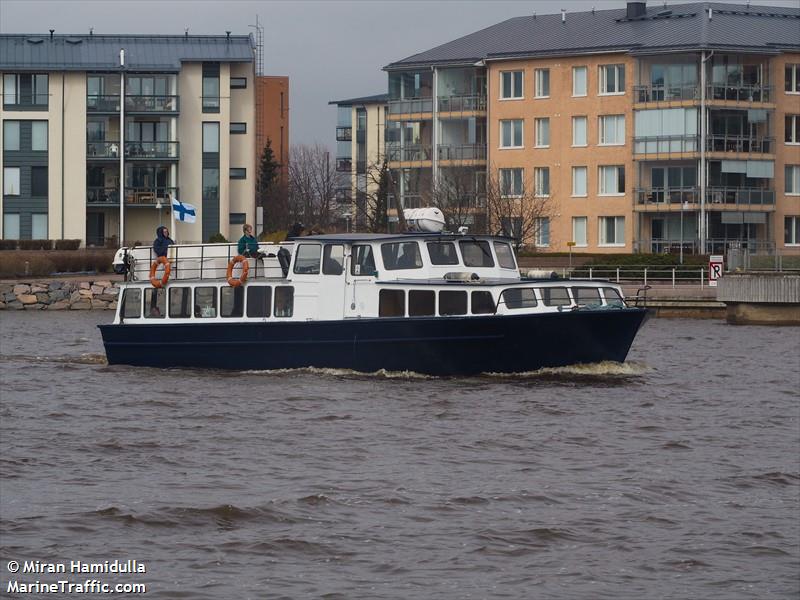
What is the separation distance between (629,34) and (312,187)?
5325 centimetres

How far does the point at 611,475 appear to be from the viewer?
1939 centimetres

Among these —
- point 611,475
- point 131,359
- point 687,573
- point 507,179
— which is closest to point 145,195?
point 507,179

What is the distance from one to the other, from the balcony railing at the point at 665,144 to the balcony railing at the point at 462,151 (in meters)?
8.92

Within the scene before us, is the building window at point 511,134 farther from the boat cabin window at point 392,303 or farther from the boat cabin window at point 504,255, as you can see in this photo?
the boat cabin window at point 392,303

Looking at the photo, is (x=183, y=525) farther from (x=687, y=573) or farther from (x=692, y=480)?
(x=692, y=480)

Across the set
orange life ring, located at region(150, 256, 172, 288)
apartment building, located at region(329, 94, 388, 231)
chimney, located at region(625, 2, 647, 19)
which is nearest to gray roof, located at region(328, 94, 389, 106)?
apartment building, located at region(329, 94, 388, 231)

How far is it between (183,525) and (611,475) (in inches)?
232

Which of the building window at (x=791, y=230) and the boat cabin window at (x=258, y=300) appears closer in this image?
the boat cabin window at (x=258, y=300)

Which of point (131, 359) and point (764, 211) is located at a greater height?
point (764, 211)

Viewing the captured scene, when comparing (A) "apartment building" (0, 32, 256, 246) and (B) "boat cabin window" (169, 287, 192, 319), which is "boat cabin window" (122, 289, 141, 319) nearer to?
(B) "boat cabin window" (169, 287, 192, 319)

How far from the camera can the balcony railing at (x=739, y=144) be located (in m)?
72.3

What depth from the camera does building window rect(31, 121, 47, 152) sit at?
76250 mm

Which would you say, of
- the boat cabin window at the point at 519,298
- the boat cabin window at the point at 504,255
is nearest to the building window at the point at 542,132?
the boat cabin window at the point at 504,255

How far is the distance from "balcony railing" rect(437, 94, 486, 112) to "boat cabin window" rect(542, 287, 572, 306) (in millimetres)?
49763
